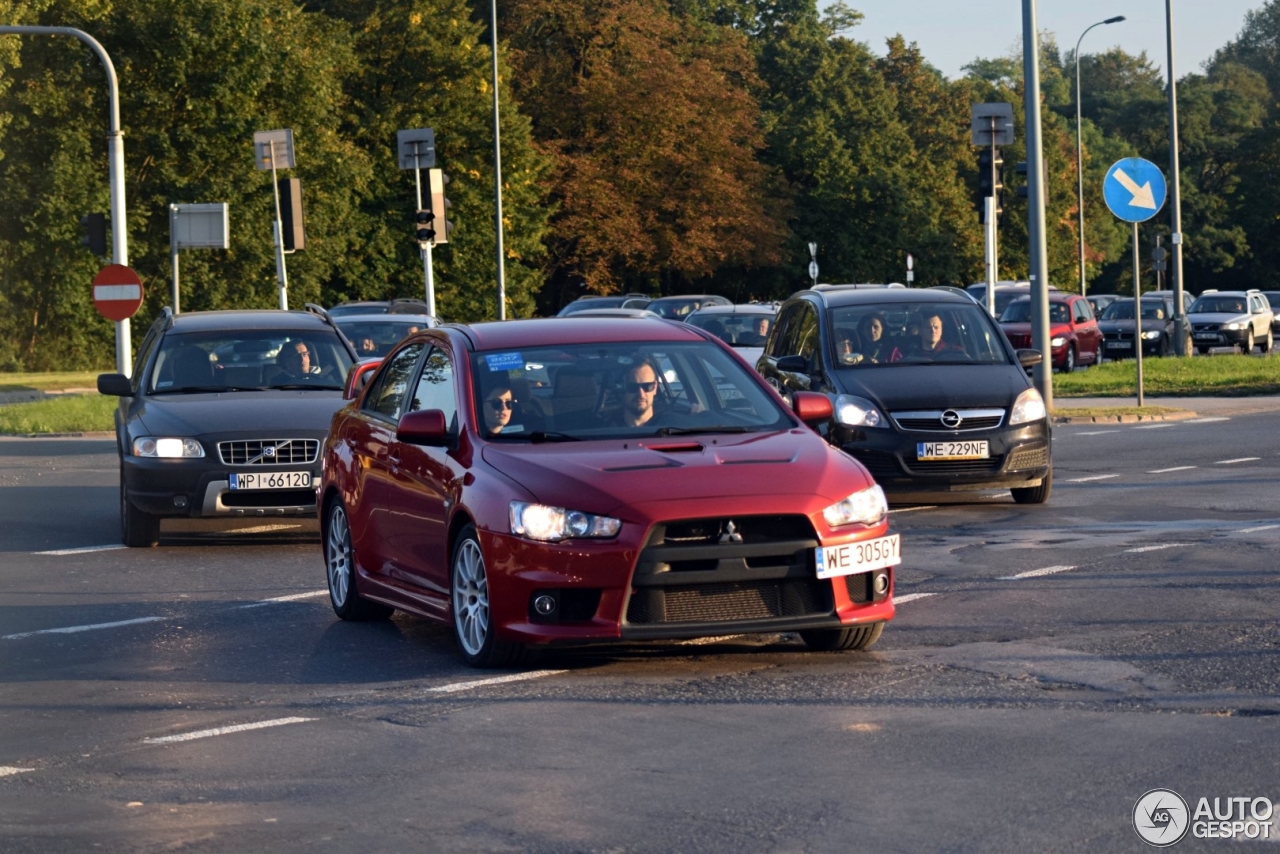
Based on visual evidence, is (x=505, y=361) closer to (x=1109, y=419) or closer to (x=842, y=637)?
(x=842, y=637)

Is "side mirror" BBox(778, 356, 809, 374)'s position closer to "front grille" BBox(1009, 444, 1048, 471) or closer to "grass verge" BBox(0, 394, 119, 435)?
"front grille" BBox(1009, 444, 1048, 471)

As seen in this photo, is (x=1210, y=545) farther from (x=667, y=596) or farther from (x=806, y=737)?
(x=806, y=737)

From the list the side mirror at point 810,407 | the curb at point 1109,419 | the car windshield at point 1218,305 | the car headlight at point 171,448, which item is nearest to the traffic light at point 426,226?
the curb at point 1109,419

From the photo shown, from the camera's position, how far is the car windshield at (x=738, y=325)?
2683 centimetres

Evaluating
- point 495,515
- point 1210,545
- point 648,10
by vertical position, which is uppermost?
point 648,10

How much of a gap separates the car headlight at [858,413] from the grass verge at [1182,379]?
15.4 metres

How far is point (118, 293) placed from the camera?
1091 inches

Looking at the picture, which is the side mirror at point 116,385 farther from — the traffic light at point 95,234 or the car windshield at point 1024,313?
the car windshield at point 1024,313

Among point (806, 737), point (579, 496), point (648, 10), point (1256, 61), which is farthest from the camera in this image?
point (1256, 61)

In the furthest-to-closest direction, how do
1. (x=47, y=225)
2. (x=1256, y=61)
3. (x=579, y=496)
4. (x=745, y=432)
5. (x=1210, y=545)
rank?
(x=1256, y=61)
(x=47, y=225)
(x=1210, y=545)
(x=745, y=432)
(x=579, y=496)

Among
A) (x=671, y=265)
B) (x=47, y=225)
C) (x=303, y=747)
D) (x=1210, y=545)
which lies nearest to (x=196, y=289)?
(x=47, y=225)

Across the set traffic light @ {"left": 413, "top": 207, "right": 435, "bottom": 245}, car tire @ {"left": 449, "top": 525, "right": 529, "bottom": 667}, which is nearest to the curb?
traffic light @ {"left": 413, "top": 207, "right": 435, "bottom": 245}

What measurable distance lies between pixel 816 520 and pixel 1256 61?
6861 inches

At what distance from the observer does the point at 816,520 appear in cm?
872
